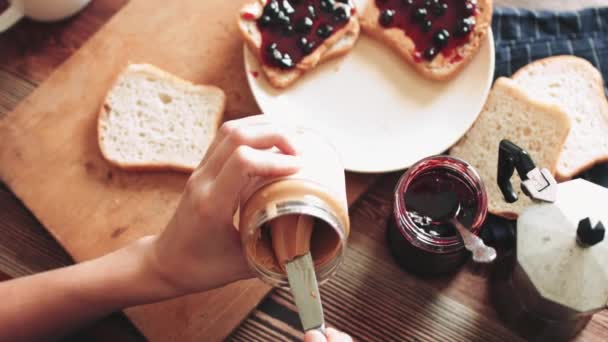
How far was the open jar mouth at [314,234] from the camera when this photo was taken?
896mm

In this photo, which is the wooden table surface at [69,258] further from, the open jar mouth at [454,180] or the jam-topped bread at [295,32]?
the jam-topped bread at [295,32]

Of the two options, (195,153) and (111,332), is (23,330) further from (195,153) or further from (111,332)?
(195,153)

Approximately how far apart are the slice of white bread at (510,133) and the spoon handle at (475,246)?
270mm

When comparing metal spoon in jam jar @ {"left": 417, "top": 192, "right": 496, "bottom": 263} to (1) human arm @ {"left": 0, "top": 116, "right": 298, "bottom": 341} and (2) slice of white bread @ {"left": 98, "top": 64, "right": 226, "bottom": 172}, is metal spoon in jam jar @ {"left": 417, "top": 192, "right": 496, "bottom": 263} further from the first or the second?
(2) slice of white bread @ {"left": 98, "top": 64, "right": 226, "bottom": 172}

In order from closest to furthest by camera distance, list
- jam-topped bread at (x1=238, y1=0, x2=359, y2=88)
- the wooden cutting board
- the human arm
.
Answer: the human arm < the wooden cutting board < jam-topped bread at (x1=238, y1=0, x2=359, y2=88)

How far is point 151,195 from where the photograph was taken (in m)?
1.43

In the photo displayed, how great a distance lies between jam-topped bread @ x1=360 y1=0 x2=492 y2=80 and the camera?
1.46 meters

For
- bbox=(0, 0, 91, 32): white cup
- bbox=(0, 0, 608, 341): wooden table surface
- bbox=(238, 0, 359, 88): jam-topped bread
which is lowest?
bbox=(0, 0, 608, 341): wooden table surface

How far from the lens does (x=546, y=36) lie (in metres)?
1.58

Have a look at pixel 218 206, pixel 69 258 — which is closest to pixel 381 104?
pixel 218 206

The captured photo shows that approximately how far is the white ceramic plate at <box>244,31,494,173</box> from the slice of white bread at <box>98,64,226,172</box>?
0.13 meters

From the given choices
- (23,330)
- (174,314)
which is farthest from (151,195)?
(23,330)

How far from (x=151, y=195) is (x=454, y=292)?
717 millimetres

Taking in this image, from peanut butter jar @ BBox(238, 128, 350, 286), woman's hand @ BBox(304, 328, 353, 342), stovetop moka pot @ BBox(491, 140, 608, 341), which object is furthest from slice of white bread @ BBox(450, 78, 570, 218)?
woman's hand @ BBox(304, 328, 353, 342)
